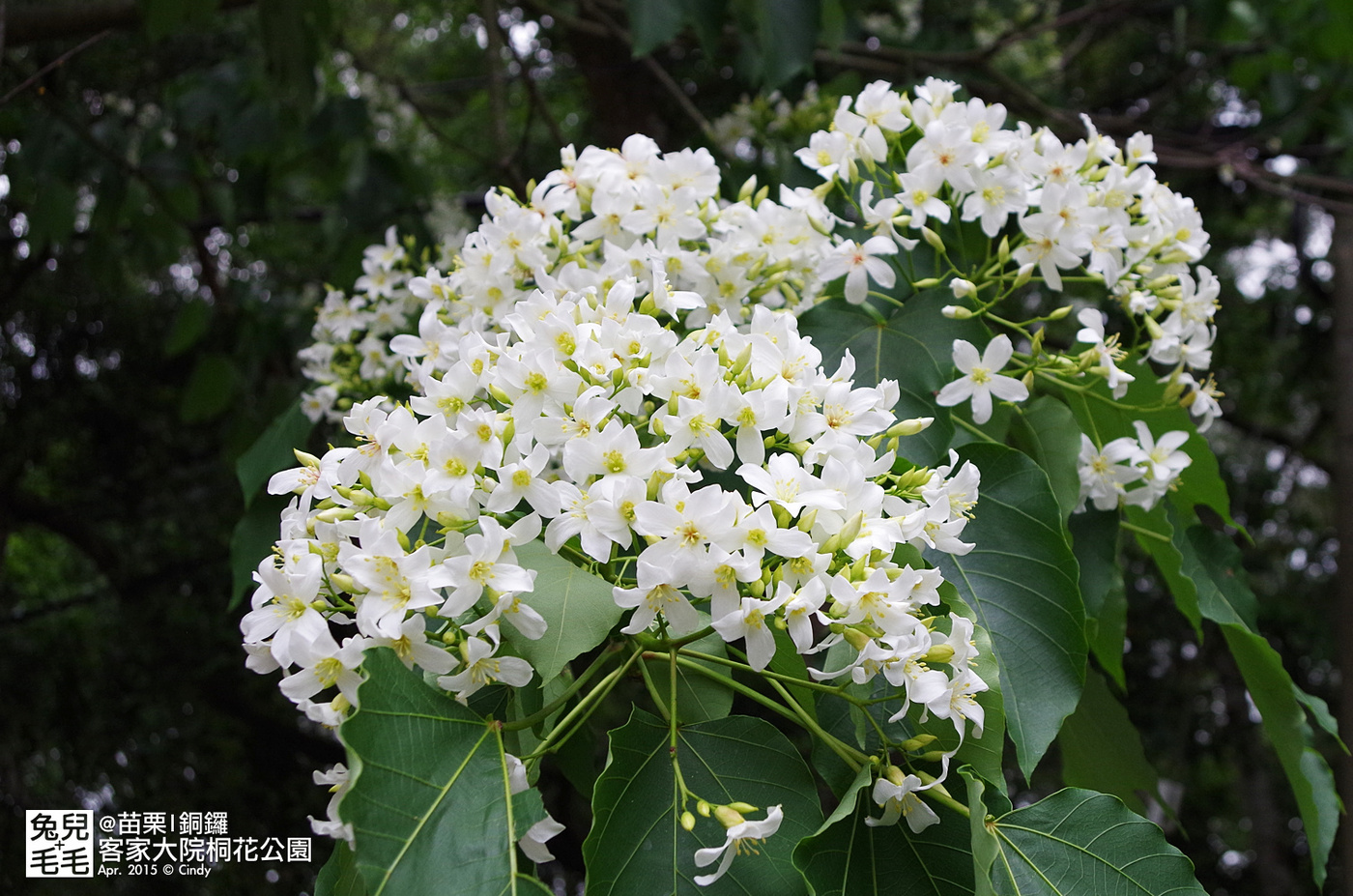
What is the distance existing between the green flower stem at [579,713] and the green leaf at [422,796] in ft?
0.14

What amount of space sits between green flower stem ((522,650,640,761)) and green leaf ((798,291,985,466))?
1.41 feet

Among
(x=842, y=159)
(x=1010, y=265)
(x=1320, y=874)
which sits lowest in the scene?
(x=1320, y=874)

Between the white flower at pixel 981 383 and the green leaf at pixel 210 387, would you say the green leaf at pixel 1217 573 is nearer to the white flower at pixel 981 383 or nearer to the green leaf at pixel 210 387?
the white flower at pixel 981 383

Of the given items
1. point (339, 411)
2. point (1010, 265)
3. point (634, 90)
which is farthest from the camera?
point (634, 90)

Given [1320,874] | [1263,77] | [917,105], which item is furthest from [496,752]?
[1263,77]

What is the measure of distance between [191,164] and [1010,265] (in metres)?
2.47

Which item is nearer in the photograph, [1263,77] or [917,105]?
[917,105]

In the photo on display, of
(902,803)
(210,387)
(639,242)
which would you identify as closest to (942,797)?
(902,803)

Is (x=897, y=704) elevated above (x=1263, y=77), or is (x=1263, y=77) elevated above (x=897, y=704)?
(x=1263, y=77)

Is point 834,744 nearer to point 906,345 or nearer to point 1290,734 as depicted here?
point 906,345

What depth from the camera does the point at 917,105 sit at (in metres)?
1.30

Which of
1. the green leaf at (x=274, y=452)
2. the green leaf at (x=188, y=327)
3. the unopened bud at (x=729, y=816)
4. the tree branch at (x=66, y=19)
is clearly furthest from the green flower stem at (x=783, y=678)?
the green leaf at (x=188, y=327)

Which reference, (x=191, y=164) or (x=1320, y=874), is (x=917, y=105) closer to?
(x=1320, y=874)

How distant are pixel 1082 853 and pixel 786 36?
158cm
